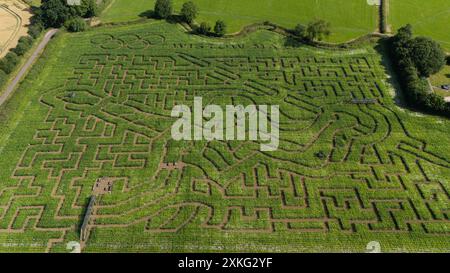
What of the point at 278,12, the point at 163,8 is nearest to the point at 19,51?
the point at 163,8

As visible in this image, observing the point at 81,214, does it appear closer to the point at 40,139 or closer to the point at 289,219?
the point at 40,139

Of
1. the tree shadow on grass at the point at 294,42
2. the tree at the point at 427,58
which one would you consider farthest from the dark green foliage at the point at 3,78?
the tree at the point at 427,58

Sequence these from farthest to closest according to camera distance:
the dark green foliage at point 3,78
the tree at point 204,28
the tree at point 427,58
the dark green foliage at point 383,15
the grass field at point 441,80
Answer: the dark green foliage at point 383,15
the tree at point 204,28
the tree at point 427,58
the grass field at point 441,80
the dark green foliage at point 3,78

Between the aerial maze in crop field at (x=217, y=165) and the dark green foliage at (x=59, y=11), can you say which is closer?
the aerial maze in crop field at (x=217, y=165)

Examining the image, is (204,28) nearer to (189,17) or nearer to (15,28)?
(189,17)

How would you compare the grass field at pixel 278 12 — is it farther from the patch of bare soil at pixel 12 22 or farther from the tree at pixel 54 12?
the patch of bare soil at pixel 12 22

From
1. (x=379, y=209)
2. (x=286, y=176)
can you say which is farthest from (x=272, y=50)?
(x=379, y=209)
